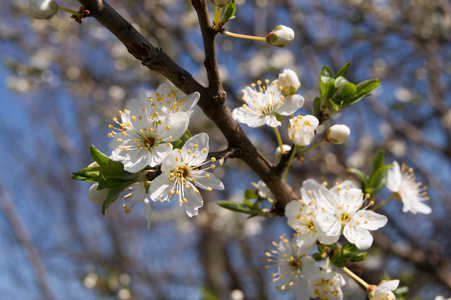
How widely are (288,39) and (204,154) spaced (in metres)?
0.42

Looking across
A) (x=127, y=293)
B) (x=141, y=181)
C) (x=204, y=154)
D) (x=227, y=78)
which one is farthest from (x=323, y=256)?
(x=227, y=78)

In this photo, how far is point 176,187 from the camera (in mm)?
1212

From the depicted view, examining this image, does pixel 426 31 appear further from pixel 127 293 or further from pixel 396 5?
pixel 127 293

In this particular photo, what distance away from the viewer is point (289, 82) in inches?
50.5

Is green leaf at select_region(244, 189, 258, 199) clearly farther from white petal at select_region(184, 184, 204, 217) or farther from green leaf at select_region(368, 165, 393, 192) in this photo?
green leaf at select_region(368, 165, 393, 192)

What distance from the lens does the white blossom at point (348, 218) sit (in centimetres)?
119

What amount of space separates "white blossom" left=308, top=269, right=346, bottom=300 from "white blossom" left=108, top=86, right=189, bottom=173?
62cm

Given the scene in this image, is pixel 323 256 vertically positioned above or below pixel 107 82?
below

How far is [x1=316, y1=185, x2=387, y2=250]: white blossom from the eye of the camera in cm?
119

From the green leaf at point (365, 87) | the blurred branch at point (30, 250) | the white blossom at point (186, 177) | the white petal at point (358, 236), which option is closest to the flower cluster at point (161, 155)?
the white blossom at point (186, 177)

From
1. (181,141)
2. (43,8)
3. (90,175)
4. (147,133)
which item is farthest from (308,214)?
(43,8)

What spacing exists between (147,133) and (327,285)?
Answer: 744 mm

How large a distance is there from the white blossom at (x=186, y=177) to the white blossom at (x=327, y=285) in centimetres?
43

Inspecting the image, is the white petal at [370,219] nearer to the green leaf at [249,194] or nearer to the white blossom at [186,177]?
the green leaf at [249,194]
